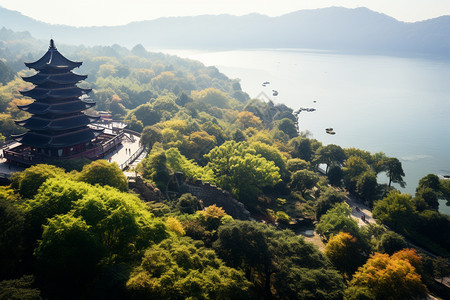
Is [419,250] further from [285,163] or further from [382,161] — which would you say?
[285,163]

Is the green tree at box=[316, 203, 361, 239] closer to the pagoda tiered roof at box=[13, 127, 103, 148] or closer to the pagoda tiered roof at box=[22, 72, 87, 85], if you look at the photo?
the pagoda tiered roof at box=[13, 127, 103, 148]

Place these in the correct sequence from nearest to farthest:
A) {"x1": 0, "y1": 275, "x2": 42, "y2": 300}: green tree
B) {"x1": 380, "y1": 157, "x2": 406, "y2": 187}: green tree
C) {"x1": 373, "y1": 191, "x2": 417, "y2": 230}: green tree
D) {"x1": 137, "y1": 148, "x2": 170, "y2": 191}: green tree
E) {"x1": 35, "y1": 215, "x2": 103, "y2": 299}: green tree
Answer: {"x1": 0, "y1": 275, "x2": 42, "y2": 300}: green tree
{"x1": 35, "y1": 215, "x2": 103, "y2": 299}: green tree
{"x1": 137, "y1": 148, "x2": 170, "y2": 191}: green tree
{"x1": 373, "y1": 191, "x2": 417, "y2": 230}: green tree
{"x1": 380, "y1": 157, "x2": 406, "y2": 187}: green tree

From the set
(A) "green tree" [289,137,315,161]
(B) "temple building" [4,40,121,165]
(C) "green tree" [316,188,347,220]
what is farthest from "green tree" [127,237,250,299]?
(A) "green tree" [289,137,315,161]

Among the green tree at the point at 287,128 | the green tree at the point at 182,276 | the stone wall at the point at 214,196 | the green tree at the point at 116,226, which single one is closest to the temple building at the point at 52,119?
the stone wall at the point at 214,196

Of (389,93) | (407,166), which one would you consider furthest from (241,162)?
(389,93)

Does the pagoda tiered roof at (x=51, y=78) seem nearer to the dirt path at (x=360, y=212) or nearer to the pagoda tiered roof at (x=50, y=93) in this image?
the pagoda tiered roof at (x=50, y=93)

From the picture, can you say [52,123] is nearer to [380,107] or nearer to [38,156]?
[38,156]
